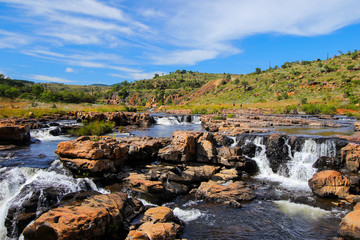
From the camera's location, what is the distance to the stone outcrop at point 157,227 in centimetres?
560

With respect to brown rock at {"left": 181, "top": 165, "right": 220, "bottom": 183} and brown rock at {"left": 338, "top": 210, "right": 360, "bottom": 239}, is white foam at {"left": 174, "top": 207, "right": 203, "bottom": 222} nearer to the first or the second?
brown rock at {"left": 181, "top": 165, "right": 220, "bottom": 183}

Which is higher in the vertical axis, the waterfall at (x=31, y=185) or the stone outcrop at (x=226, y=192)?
the waterfall at (x=31, y=185)

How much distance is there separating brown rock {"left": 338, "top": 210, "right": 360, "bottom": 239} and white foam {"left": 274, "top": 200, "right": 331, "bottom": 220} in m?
1.21

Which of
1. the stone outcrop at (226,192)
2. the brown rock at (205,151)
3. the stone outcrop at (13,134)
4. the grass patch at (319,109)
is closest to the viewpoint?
the stone outcrop at (226,192)

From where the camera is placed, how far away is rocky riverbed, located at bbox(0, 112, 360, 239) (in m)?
5.93

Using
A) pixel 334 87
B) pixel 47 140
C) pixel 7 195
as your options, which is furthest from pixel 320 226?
pixel 334 87

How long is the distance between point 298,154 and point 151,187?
28.5ft

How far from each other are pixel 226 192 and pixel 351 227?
4.01 meters

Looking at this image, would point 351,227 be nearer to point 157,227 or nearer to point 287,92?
point 157,227

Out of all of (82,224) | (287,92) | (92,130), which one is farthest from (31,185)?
(287,92)

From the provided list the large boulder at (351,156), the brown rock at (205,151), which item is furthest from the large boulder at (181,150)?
the large boulder at (351,156)

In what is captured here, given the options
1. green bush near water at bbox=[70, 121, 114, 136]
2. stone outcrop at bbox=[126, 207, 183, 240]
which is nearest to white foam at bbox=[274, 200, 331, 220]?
stone outcrop at bbox=[126, 207, 183, 240]

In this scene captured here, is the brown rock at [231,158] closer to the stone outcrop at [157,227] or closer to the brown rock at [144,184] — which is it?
the brown rock at [144,184]

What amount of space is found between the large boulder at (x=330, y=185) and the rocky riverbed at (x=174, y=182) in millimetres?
39
